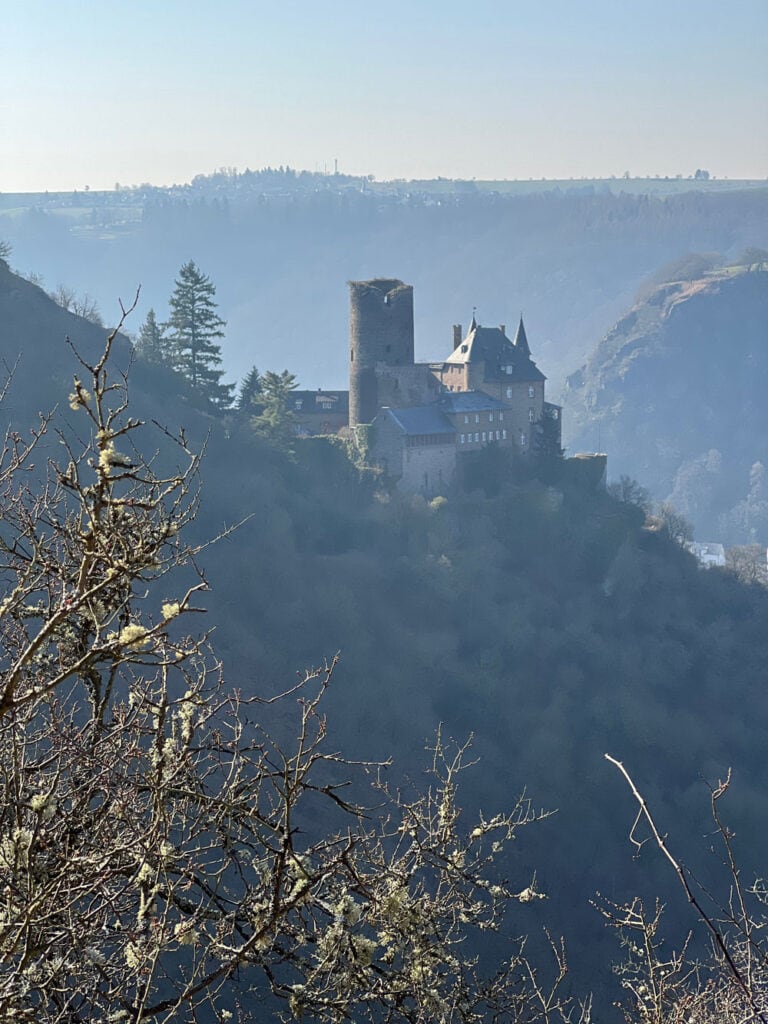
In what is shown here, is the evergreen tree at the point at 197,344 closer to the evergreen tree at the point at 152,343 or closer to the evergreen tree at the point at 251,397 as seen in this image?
the evergreen tree at the point at 152,343

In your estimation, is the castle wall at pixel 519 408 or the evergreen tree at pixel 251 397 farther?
the castle wall at pixel 519 408

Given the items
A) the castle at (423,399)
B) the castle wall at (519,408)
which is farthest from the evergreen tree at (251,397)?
the castle wall at (519,408)

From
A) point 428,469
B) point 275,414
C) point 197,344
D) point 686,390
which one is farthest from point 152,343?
point 686,390

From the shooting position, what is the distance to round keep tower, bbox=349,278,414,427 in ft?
173

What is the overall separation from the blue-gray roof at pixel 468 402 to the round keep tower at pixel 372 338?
1.98m

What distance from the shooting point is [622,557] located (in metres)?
54.5

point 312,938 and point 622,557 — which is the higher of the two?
point 312,938

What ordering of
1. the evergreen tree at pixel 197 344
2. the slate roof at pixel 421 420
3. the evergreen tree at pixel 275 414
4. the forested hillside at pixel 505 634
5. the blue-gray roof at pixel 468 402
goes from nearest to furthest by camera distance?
the forested hillside at pixel 505 634
the evergreen tree at pixel 275 414
the evergreen tree at pixel 197 344
the slate roof at pixel 421 420
the blue-gray roof at pixel 468 402

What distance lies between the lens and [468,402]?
53.2 metres

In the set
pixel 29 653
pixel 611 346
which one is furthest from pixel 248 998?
pixel 611 346

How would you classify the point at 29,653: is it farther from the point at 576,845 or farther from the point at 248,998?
the point at 576,845

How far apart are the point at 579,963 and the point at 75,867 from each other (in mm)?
34999

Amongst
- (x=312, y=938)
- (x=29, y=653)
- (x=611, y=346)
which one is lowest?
(x=611, y=346)

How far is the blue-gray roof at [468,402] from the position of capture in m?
52.5
